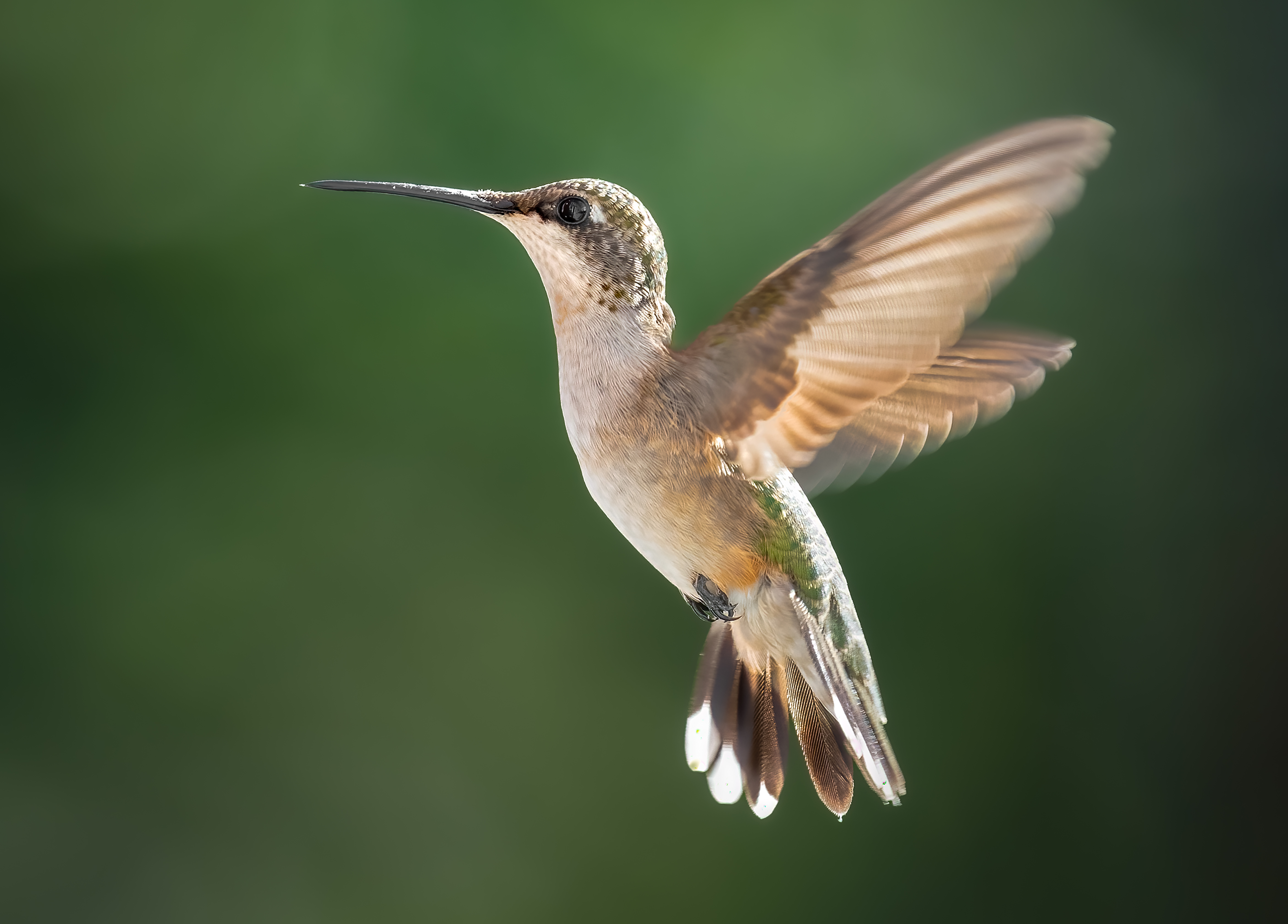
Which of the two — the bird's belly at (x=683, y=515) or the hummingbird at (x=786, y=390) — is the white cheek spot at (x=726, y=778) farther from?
the bird's belly at (x=683, y=515)

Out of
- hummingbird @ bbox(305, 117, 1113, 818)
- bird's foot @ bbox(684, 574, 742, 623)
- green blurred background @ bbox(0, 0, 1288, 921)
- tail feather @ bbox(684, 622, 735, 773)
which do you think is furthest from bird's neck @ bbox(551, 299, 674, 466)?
green blurred background @ bbox(0, 0, 1288, 921)

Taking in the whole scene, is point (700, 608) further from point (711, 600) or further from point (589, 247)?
point (589, 247)

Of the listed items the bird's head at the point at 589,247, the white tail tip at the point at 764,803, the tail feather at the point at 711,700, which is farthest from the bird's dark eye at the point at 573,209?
the white tail tip at the point at 764,803

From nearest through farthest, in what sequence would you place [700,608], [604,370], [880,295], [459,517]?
[880,295] < [604,370] < [700,608] < [459,517]

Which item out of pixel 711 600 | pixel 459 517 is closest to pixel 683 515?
pixel 711 600

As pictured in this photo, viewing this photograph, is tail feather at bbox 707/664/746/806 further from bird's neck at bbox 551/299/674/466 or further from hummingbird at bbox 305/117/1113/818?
bird's neck at bbox 551/299/674/466

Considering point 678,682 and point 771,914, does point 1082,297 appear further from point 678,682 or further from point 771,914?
point 771,914
